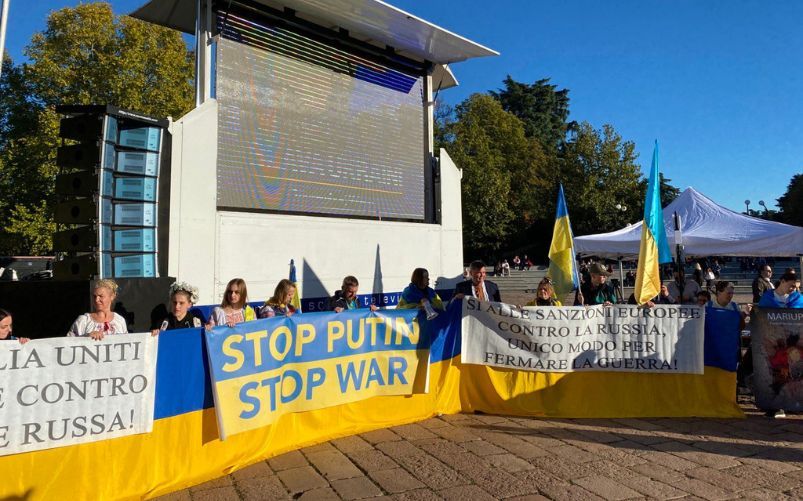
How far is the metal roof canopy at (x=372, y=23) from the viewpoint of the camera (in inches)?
310

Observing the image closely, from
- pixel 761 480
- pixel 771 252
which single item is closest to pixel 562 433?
pixel 761 480

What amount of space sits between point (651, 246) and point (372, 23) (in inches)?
218

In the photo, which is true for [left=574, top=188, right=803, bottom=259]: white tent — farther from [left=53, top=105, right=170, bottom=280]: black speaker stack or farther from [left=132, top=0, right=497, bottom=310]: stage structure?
[left=53, top=105, right=170, bottom=280]: black speaker stack

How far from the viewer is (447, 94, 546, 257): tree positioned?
37594 mm

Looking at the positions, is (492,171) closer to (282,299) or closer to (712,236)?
(712,236)

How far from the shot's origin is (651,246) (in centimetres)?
667

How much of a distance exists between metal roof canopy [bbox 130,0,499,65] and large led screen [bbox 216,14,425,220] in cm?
41

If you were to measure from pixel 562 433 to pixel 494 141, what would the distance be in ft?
130

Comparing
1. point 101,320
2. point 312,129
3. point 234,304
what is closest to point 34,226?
point 312,129

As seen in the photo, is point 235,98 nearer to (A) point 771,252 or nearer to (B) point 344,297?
(B) point 344,297

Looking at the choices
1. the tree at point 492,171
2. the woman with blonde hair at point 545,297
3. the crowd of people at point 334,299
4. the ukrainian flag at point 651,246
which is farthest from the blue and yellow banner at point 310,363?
the tree at point 492,171

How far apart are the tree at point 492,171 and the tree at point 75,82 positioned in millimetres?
18637

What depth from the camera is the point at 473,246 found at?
129ft

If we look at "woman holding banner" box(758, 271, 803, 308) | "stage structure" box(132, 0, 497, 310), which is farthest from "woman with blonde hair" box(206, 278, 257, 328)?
"woman holding banner" box(758, 271, 803, 308)
